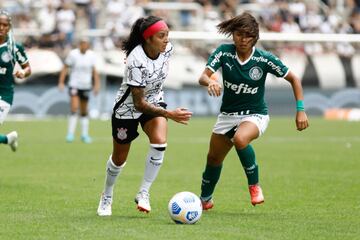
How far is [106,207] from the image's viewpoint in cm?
1130

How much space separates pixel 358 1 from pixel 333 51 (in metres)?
8.62

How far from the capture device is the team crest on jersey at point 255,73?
11.5 metres

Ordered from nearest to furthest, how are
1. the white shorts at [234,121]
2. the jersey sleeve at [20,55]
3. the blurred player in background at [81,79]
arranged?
the white shorts at [234,121], the jersey sleeve at [20,55], the blurred player in background at [81,79]

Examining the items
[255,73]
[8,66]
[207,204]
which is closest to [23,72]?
[8,66]

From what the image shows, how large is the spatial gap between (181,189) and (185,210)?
397cm

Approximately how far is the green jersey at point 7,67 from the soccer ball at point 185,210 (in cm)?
519

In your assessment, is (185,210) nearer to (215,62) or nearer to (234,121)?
(234,121)

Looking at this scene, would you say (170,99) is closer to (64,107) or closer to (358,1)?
(64,107)

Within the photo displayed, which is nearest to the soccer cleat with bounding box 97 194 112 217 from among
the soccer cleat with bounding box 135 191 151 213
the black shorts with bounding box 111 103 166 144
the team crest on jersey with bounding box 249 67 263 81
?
the soccer cleat with bounding box 135 191 151 213

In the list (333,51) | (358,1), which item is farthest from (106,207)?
(358,1)

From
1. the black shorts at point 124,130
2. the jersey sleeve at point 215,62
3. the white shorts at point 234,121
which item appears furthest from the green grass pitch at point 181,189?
the jersey sleeve at point 215,62

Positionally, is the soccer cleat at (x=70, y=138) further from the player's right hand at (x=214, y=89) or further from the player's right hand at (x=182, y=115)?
the player's right hand at (x=182, y=115)

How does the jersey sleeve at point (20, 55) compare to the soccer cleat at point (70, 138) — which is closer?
the jersey sleeve at point (20, 55)

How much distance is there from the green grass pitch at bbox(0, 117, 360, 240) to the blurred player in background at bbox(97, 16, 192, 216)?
1.67 feet
